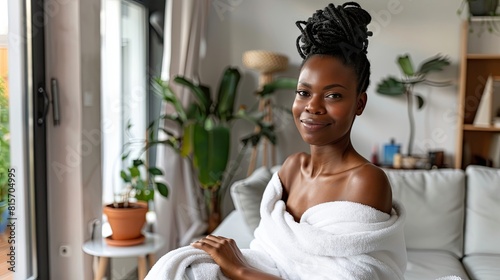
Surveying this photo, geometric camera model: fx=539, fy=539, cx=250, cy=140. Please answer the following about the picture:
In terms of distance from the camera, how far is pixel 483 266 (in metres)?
2.06

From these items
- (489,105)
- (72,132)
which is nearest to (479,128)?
(489,105)

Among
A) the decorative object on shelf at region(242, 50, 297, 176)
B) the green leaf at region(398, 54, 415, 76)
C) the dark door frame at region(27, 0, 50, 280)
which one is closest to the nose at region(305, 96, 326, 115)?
the dark door frame at region(27, 0, 50, 280)

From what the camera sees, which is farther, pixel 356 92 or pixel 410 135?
pixel 410 135

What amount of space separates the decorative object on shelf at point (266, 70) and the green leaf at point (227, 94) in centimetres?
18

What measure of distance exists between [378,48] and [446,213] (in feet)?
4.88

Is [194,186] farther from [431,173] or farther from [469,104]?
[469,104]

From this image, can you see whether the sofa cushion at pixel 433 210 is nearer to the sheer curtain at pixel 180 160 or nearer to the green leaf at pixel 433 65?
the green leaf at pixel 433 65

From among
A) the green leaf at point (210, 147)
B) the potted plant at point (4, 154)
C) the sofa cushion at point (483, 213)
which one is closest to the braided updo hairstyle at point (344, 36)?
the potted plant at point (4, 154)

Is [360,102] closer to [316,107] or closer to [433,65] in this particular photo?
[316,107]

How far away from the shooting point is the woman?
983mm

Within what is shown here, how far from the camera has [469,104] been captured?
3.37m

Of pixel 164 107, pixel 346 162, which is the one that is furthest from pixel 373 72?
pixel 346 162

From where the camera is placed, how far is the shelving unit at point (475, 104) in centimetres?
324

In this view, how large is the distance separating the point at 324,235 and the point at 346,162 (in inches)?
6.8
